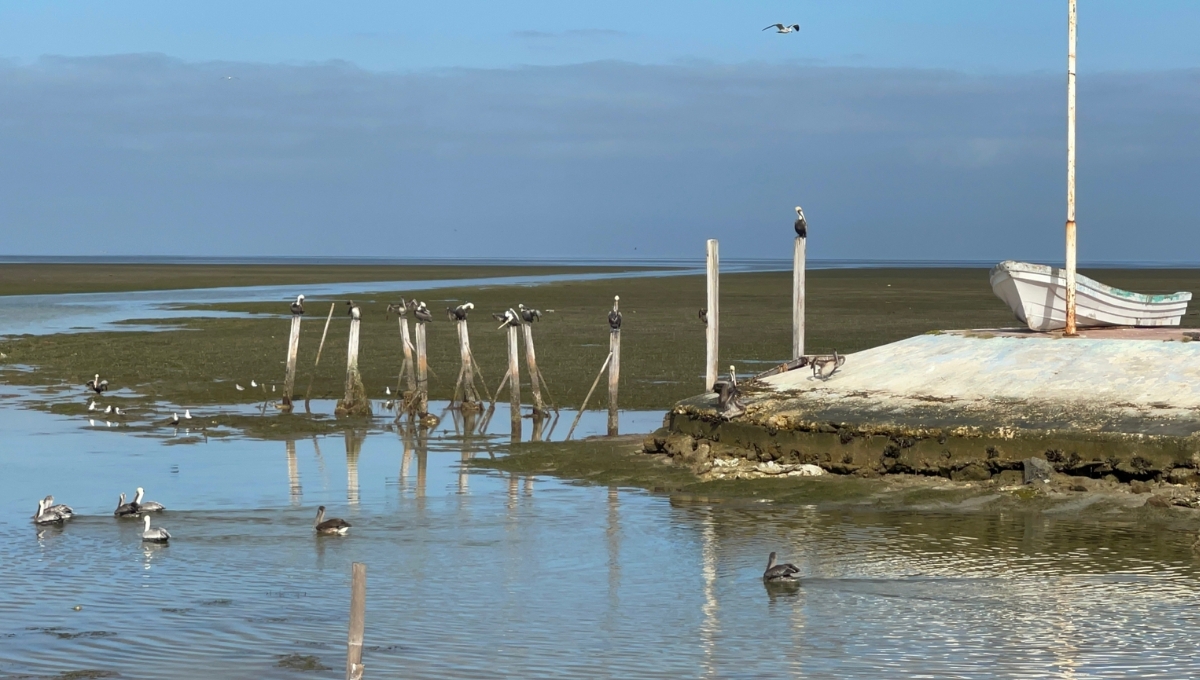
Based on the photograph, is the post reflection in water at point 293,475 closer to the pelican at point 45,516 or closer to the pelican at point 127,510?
the pelican at point 127,510

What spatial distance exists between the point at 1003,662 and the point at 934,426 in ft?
27.5

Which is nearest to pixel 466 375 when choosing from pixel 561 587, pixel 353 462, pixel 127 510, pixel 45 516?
pixel 353 462

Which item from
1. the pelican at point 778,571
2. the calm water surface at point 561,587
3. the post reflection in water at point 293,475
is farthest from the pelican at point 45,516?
the pelican at point 778,571

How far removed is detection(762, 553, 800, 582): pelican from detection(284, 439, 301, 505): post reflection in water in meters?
7.80

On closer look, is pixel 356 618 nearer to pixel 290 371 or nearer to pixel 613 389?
pixel 613 389

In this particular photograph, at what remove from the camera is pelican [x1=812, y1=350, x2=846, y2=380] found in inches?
945

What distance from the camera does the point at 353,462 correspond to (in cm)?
2431

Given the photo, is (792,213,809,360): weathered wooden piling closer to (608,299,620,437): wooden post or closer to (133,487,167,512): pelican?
(608,299,620,437): wooden post

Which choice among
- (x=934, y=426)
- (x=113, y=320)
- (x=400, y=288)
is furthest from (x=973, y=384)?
(x=400, y=288)

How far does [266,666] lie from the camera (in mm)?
12312

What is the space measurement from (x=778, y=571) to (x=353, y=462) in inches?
429

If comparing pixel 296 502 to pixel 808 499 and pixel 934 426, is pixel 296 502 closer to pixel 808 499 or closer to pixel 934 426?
pixel 808 499

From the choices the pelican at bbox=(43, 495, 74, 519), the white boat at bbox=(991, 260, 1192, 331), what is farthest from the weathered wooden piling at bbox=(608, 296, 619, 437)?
the pelican at bbox=(43, 495, 74, 519)

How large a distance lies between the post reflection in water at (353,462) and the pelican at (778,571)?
7230mm
